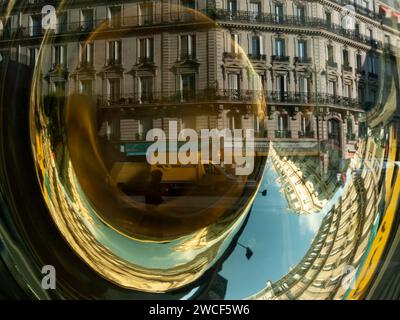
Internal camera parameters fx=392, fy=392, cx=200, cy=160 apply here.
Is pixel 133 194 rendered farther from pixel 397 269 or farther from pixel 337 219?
pixel 397 269

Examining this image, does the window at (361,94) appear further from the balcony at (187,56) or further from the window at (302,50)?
the balcony at (187,56)

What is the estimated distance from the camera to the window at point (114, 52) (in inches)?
70.1

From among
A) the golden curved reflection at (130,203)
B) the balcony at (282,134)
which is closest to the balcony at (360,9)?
the golden curved reflection at (130,203)

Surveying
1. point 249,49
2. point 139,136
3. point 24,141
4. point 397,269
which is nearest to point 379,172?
point 397,269

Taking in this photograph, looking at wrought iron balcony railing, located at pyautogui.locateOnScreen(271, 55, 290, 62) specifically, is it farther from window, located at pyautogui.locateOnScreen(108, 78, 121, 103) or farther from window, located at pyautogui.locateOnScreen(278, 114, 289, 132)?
window, located at pyautogui.locateOnScreen(108, 78, 121, 103)

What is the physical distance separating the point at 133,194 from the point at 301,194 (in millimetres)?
757

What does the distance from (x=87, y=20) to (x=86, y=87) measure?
0.30m

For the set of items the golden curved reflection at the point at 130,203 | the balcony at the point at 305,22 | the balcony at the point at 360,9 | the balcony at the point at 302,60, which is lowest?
the golden curved reflection at the point at 130,203

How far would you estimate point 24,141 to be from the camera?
5.93ft

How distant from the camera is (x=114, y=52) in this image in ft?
5.87

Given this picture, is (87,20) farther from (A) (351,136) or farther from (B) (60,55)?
(A) (351,136)

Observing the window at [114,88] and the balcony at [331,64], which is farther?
the window at [114,88]

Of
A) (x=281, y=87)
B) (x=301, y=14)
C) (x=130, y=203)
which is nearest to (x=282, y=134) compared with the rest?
(x=281, y=87)

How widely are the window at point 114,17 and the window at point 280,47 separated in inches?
27.8
